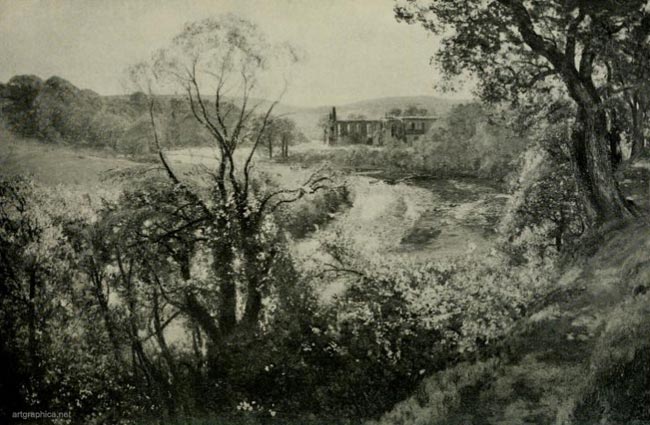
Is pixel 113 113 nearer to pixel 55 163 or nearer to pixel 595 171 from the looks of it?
pixel 55 163

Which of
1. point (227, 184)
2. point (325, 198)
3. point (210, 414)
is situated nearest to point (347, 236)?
point (325, 198)

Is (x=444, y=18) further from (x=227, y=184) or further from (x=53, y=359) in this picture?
(x=53, y=359)

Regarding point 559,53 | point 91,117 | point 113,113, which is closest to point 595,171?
point 559,53

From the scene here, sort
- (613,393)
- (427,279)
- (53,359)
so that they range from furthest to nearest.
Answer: (53,359) → (427,279) → (613,393)

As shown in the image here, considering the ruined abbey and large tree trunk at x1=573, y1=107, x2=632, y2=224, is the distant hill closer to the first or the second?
the ruined abbey

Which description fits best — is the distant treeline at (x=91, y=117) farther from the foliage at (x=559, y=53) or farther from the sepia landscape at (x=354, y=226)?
the foliage at (x=559, y=53)

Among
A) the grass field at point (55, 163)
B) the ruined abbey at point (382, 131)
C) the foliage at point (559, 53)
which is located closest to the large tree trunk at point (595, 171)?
the foliage at point (559, 53)
